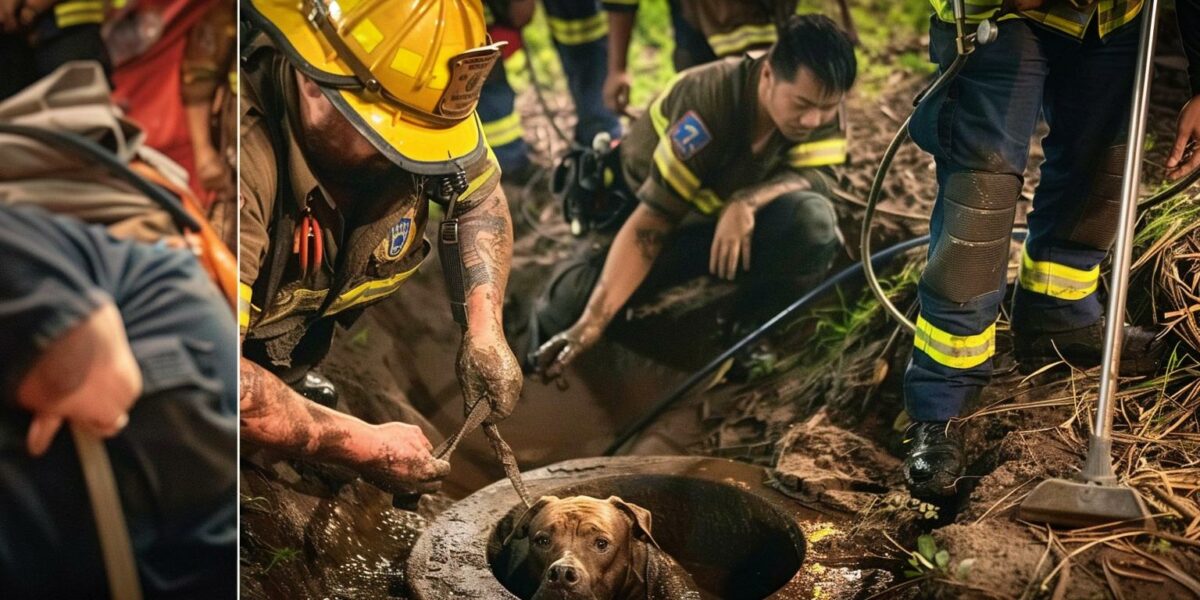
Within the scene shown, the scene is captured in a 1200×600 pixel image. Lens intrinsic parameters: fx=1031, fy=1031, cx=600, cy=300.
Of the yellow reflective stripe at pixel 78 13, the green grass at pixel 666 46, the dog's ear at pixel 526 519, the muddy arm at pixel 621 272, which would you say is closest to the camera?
the yellow reflective stripe at pixel 78 13

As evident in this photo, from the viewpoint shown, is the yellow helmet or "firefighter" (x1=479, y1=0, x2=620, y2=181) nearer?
the yellow helmet

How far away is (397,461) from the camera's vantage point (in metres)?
2.80

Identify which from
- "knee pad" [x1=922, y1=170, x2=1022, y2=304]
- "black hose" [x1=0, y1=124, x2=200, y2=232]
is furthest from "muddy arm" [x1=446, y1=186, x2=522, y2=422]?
"knee pad" [x1=922, y1=170, x2=1022, y2=304]

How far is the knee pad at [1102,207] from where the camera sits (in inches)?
103

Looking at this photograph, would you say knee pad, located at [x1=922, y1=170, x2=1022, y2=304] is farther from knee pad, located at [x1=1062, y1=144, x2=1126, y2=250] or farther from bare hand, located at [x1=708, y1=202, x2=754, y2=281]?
bare hand, located at [x1=708, y1=202, x2=754, y2=281]

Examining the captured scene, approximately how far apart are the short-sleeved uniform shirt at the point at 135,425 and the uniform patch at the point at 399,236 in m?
0.47

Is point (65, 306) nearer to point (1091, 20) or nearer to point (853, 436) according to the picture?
point (853, 436)

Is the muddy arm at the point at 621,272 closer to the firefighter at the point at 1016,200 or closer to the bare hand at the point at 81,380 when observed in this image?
the firefighter at the point at 1016,200

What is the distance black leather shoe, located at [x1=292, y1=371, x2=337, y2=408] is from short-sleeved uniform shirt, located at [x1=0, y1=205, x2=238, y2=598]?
0.28 m

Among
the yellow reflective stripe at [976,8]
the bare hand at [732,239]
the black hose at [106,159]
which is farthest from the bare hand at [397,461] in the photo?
the yellow reflective stripe at [976,8]

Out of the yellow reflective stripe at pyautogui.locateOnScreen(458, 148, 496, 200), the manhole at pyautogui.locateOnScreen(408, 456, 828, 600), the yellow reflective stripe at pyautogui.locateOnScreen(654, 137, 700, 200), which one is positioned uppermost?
the yellow reflective stripe at pyautogui.locateOnScreen(458, 148, 496, 200)

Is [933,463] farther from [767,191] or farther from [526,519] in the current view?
[526,519]

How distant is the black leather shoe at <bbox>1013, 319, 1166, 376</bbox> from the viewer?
2.71 meters

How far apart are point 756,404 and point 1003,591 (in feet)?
2.94
